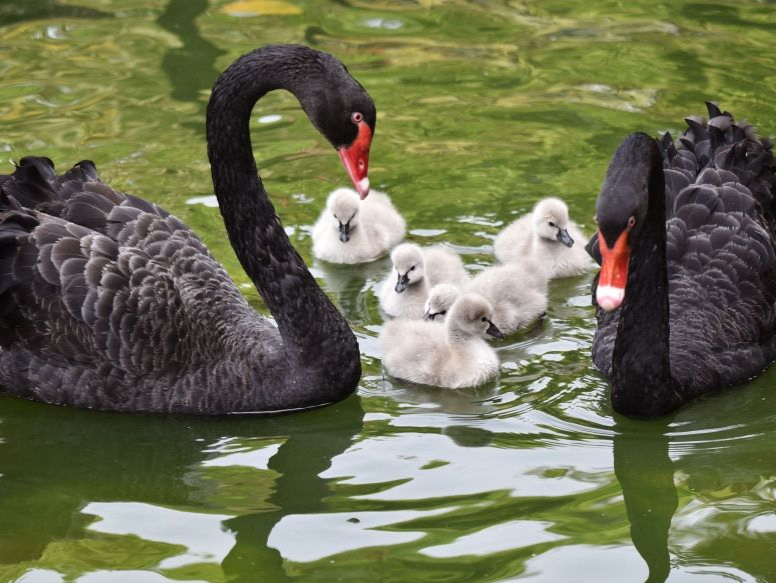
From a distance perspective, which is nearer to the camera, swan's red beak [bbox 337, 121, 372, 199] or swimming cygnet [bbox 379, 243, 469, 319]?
swan's red beak [bbox 337, 121, 372, 199]

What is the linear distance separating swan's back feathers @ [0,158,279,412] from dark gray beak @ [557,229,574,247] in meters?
1.50

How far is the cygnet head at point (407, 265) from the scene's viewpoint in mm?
5832

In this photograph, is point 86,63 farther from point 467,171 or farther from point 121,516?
point 121,516

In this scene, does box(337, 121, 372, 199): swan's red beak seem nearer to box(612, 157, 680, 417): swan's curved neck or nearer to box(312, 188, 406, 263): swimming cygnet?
box(612, 157, 680, 417): swan's curved neck

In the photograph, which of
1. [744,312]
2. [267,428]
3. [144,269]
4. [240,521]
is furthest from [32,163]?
[744,312]

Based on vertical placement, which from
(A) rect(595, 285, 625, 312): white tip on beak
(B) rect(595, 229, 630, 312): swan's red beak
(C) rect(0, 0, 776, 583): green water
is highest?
(B) rect(595, 229, 630, 312): swan's red beak

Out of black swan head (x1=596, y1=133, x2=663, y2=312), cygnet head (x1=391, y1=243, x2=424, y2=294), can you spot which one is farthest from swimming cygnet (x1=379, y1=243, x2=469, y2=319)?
black swan head (x1=596, y1=133, x2=663, y2=312)

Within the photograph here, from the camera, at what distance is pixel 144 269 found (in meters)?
5.21

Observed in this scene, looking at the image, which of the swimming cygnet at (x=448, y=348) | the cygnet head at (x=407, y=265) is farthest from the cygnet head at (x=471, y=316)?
the cygnet head at (x=407, y=265)

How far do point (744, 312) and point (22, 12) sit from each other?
6.25 m

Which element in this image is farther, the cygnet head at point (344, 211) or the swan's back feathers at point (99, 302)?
the cygnet head at point (344, 211)

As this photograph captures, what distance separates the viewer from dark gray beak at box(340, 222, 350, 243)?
635 centimetres

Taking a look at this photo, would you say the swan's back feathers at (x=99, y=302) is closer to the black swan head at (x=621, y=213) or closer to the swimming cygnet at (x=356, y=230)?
the swimming cygnet at (x=356, y=230)

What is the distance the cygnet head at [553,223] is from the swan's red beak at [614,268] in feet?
5.95
